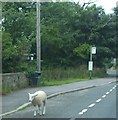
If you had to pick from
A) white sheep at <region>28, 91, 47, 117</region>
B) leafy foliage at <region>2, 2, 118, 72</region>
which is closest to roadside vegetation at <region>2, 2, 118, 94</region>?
leafy foliage at <region>2, 2, 118, 72</region>

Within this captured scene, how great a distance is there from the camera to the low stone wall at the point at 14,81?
24228mm

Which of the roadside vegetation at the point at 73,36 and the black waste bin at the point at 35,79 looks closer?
the black waste bin at the point at 35,79

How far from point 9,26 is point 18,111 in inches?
906

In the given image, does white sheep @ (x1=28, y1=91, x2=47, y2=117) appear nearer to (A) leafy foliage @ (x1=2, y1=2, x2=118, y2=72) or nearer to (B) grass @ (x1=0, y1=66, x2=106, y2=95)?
(B) grass @ (x1=0, y1=66, x2=106, y2=95)

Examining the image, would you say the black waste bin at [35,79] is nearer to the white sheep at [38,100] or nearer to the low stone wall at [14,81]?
the low stone wall at [14,81]

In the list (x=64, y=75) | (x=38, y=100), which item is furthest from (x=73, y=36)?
(x=38, y=100)

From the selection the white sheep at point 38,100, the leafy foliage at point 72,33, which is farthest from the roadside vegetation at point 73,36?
the white sheep at point 38,100

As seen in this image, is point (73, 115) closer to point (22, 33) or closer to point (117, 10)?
point (22, 33)

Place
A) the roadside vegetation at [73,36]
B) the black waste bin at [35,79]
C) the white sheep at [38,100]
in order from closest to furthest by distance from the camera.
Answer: the white sheep at [38,100] → the black waste bin at [35,79] → the roadside vegetation at [73,36]

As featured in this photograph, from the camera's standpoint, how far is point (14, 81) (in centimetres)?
2636

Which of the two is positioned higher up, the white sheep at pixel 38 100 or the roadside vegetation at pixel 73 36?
the roadside vegetation at pixel 73 36

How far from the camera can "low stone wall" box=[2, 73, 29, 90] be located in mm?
24228

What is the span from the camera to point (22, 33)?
39.6m

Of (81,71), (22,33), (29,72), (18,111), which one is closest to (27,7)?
(81,71)
